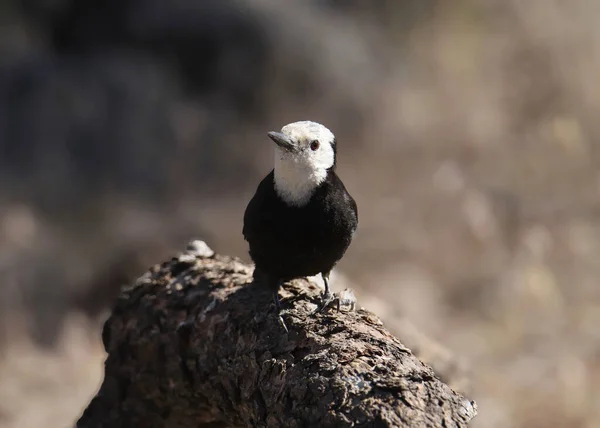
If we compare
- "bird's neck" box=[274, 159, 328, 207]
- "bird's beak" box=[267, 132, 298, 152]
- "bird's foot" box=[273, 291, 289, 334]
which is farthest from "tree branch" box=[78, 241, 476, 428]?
"bird's beak" box=[267, 132, 298, 152]

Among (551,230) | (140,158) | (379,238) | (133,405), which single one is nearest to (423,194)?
(379,238)

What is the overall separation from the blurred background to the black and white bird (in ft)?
10.8

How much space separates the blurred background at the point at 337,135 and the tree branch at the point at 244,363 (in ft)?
9.61

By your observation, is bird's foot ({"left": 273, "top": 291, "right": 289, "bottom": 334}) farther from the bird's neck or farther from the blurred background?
the blurred background

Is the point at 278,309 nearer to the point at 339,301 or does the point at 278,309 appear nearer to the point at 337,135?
the point at 339,301

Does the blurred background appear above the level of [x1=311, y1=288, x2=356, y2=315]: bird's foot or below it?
above

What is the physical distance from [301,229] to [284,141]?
0.95ft

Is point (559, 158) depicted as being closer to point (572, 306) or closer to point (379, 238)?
point (572, 306)

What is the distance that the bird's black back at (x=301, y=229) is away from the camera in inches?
100

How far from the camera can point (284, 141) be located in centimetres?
246

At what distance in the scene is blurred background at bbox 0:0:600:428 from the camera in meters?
5.96

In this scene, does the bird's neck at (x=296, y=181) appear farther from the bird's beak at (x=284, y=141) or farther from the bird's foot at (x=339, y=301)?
the bird's foot at (x=339, y=301)

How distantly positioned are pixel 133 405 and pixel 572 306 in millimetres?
3956

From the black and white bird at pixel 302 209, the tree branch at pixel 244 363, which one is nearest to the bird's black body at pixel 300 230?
the black and white bird at pixel 302 209
